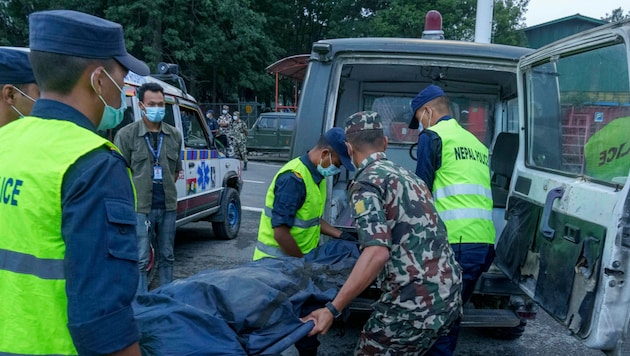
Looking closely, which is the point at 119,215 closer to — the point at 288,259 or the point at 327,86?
the point at 288,259

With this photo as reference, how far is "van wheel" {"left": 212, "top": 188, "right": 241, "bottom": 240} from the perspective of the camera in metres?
7.07

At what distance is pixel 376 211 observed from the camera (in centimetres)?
223

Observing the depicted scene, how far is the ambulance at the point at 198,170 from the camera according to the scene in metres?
5.54

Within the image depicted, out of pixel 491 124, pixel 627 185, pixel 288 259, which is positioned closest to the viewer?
pixel 627 185

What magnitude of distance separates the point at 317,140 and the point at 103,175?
217 centimetres

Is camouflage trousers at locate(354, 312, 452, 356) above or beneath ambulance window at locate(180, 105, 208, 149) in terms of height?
beneath

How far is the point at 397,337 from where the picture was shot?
232 cm

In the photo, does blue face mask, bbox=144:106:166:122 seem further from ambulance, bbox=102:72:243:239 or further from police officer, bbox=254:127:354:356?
police officer, bbox=254:127:354:356

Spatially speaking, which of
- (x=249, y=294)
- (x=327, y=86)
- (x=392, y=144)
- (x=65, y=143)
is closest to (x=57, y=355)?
(x=65, y=143)

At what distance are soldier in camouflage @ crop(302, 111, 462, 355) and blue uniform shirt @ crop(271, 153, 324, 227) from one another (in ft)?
2.26

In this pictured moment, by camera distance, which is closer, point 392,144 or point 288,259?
point 288,259

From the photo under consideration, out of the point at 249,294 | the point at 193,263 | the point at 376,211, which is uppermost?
the point at 376,211

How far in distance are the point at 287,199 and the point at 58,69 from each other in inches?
69.5

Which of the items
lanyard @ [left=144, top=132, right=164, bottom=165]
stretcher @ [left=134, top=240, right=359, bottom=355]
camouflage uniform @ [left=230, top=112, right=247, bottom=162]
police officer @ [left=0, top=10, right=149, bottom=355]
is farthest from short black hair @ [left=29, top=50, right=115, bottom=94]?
camouflage uniform @ [left=230, top=112, right=247, bottom=162]
